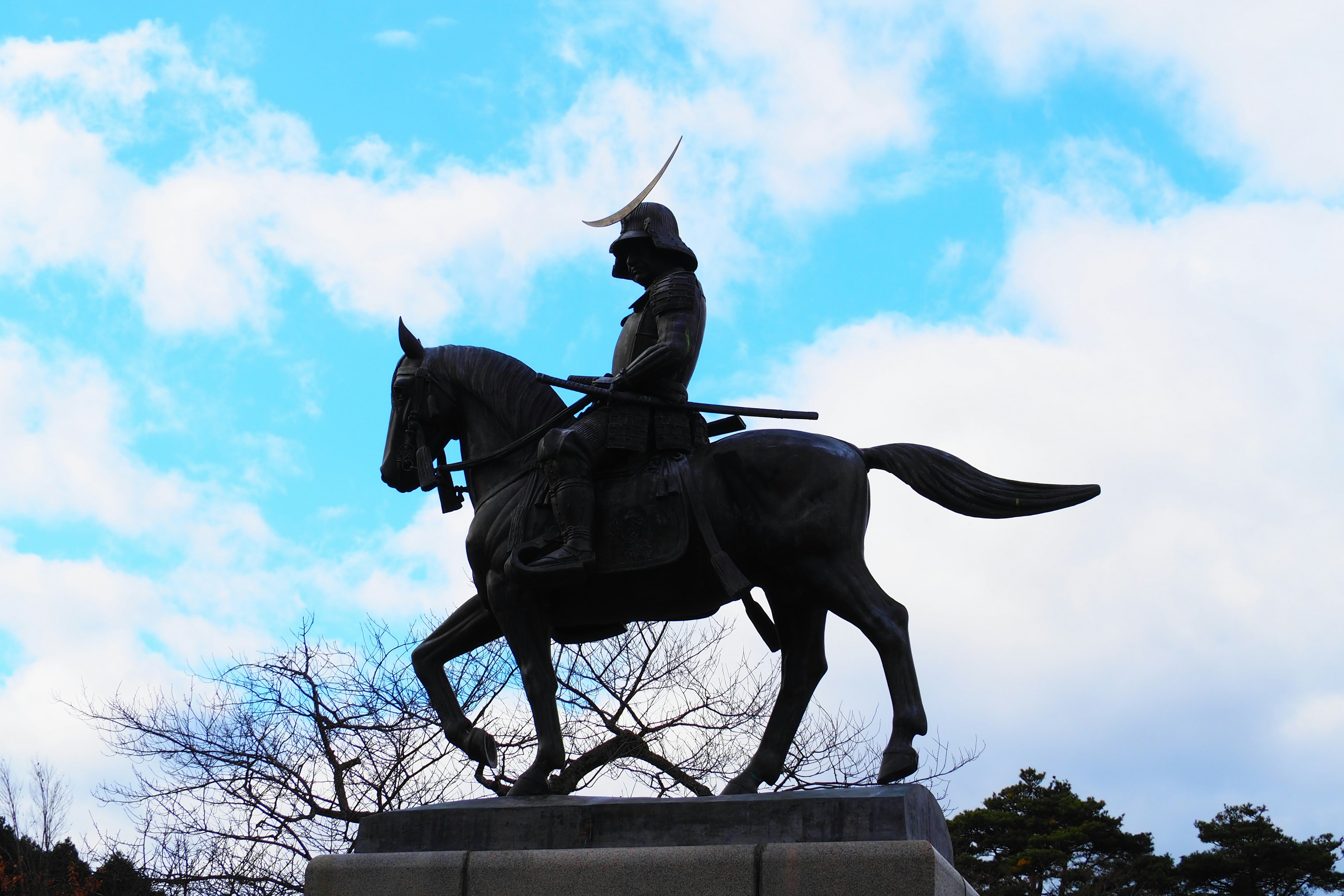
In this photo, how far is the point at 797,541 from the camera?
587 centimetres

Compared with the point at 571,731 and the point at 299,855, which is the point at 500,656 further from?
the point at 299,855

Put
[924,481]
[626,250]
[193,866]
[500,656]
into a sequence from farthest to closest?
[500,656] < [193,866] < [626,250] < [924,481]

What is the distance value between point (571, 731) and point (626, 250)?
1076 centimetres

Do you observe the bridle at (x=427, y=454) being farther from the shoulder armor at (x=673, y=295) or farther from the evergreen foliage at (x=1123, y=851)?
the evergreen foliage at (x=1123, y=851)

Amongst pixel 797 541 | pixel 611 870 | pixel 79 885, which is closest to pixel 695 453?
pixel 797 541

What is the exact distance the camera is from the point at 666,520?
6.04 m

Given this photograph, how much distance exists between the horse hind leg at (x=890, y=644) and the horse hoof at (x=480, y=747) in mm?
1818

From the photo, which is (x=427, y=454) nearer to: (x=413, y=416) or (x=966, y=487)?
(x=413, y=416)

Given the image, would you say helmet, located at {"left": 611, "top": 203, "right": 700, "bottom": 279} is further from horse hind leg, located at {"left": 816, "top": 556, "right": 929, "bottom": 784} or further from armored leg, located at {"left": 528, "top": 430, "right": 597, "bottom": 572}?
horse hind leg, located at {"left": 816, "top": 556, "right": 929, "bottom": 784}

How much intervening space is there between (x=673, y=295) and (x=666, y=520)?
1.17 m

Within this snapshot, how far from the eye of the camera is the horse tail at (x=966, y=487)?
19.9 feet

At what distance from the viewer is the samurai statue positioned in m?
6.01

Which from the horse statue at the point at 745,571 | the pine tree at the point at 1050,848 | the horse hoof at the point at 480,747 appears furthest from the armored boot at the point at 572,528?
the pine tree at the point at 1050,848

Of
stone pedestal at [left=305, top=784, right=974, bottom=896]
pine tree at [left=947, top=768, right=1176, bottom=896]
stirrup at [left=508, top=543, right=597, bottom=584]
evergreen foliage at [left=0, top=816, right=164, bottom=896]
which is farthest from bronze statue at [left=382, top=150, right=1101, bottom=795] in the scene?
pine tree at [left=947, top=768, right=1176, bottom=896]
